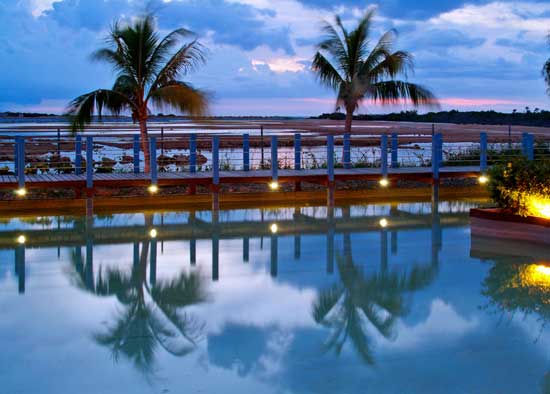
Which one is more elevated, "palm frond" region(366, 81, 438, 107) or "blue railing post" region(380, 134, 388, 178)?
"palm frond" region(366, 81, 438, 107)

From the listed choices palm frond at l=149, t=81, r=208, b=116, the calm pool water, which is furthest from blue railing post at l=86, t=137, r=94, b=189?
palm frond at l=149, t=81, r=208, b=116

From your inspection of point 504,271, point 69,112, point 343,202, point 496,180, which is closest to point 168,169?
point 69,112

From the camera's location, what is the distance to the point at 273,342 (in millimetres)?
5328

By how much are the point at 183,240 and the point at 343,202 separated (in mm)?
5255

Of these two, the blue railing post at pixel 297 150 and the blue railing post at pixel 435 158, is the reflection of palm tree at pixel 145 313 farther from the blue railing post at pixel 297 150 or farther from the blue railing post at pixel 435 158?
the blue railing post at pixel 435 158

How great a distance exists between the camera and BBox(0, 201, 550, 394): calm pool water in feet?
15.3

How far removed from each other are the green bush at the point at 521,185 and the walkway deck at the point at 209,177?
14.9 feet

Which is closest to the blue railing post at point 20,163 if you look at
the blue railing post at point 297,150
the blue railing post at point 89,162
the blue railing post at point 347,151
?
the blue railing post at point 89,162

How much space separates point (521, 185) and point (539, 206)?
1.26 feet

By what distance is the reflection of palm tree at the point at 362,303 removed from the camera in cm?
550

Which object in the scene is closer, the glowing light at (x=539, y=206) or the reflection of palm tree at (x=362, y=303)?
the reflection of palm tree at (x=362, y=303)

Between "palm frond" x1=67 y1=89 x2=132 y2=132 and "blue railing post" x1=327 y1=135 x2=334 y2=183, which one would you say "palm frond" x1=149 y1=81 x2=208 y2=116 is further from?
"blue railing post" x1=327 y1=135 x2=334 y2=183

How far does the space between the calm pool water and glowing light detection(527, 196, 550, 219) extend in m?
0.74

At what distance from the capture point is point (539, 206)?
9.84 m
